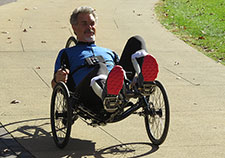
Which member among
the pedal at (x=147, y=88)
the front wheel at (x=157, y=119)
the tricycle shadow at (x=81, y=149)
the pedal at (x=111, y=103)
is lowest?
the tricycle shadow at (x=81, y=149)

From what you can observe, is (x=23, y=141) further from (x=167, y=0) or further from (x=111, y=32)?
(x=167, y=0)

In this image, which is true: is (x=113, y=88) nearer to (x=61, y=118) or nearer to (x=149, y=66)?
(x=149, y=66)

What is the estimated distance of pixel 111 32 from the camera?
12.2 meters

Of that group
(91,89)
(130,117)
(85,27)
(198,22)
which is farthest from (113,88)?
(198,22)

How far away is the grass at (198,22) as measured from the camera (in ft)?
37.3

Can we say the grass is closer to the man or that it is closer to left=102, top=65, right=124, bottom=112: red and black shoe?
the man

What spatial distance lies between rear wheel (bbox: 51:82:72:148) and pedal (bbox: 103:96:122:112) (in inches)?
15.5

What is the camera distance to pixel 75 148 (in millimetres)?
5770

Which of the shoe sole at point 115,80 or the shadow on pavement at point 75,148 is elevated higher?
the shoe sole at point 115,80

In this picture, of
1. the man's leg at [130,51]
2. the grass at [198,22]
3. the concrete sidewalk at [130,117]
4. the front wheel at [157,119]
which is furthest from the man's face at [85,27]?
the grass at [198,22]

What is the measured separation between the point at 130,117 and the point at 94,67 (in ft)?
4.40

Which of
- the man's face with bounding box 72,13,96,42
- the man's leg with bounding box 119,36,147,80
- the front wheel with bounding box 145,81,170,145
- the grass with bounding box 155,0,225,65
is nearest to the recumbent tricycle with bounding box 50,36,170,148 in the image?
the front wheel with bounding box 145,81,170,145

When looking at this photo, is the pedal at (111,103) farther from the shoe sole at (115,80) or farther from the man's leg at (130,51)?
the man's leg at (130,51)

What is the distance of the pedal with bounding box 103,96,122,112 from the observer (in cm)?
516
